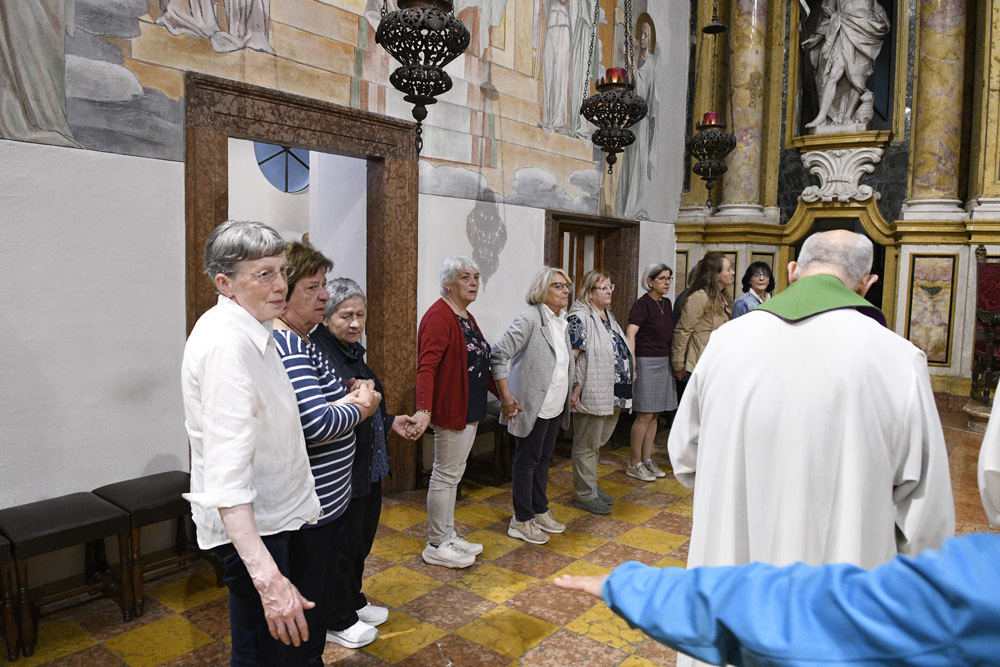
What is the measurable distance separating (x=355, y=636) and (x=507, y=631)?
71cm

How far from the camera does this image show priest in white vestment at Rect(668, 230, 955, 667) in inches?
74.5

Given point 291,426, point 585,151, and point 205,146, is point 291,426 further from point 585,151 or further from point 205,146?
point 585,151

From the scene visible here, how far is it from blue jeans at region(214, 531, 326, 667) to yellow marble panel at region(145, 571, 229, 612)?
1607 millimetres

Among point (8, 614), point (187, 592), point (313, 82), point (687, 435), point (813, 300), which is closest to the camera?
point (813, 300)

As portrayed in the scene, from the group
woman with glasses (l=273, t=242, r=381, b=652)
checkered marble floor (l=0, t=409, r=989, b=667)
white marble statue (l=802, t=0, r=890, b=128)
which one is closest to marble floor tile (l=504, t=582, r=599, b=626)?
checkered marble floor (l=0, t=409, r=989, b=667)

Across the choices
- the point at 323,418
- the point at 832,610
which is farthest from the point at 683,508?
the point at 832,610

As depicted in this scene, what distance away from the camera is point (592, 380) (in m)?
4.87

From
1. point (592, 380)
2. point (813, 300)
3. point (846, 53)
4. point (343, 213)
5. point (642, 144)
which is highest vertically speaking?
point (846, 53)

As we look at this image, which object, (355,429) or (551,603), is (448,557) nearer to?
(551,603)

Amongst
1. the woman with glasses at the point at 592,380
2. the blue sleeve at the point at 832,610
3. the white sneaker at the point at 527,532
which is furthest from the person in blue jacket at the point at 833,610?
the woman with glasses at the point at 592,380

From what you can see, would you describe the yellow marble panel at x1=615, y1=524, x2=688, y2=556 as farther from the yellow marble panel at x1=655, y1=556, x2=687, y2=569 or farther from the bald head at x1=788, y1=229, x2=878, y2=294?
the bald head at x1=788, y1=229, x2=878, y2=294

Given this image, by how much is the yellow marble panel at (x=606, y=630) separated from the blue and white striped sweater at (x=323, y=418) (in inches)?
58.2

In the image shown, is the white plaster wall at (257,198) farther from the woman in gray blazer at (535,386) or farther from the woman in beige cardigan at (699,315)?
the woman in gray blazer at (535,386)

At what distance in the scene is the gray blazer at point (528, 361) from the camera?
4.31 metres
